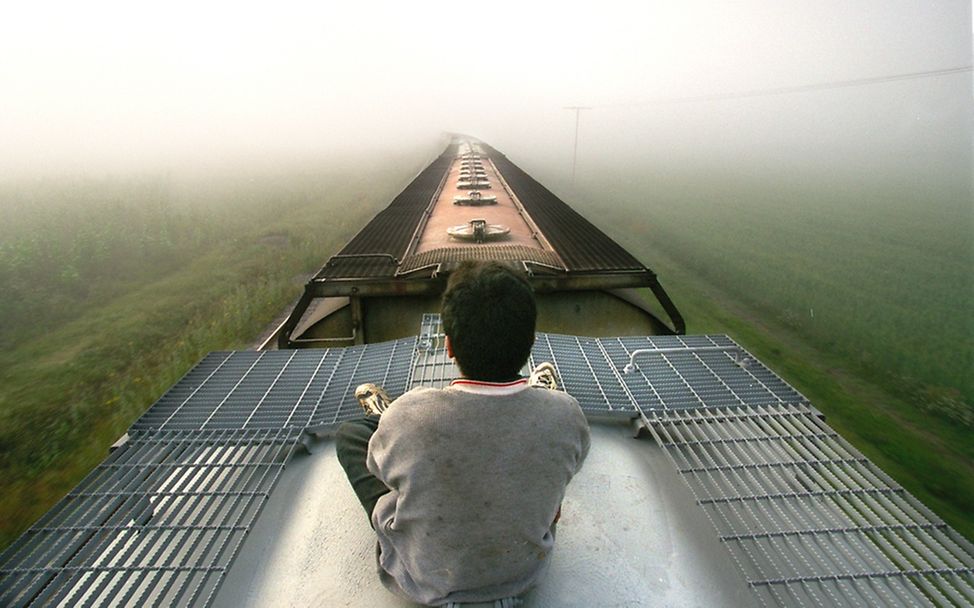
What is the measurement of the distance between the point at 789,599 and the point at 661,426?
112 centimetres

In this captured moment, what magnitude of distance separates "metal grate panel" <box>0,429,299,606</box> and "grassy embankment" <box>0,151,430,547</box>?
3218 millimetres

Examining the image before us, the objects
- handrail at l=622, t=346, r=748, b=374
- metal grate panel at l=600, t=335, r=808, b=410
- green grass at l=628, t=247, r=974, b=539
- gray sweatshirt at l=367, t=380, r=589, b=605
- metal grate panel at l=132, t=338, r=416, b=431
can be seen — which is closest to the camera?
gray sweatshirt at l=367, t=380, r=589, b=605

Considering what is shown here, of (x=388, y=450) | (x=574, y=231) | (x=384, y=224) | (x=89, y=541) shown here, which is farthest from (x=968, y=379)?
(x=89, y=541)

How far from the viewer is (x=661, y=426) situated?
295cm

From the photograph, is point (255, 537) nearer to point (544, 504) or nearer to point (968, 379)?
point (544, 504)

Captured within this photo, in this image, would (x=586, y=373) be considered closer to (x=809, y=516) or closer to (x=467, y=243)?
(x=809, y=516)

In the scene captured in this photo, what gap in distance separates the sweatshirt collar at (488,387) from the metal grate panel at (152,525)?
1222 mm

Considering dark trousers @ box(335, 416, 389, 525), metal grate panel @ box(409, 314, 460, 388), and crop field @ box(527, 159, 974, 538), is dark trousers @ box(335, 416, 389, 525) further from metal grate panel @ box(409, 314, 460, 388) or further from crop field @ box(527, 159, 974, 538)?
crop field @ box(527, 159, 974, 538)

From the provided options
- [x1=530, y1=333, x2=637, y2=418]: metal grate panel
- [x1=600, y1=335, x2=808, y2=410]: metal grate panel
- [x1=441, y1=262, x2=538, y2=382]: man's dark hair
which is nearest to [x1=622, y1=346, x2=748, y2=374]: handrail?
[x1=600, y1=335, x2=808, y2=410]: metal grate panel

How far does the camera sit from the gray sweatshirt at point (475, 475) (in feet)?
5.24

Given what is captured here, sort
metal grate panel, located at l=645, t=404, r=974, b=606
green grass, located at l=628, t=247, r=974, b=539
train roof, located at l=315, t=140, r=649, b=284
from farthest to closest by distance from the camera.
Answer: green grass, located at l=628, t=247, r=974, b=539, train roof, located at l=315, t=140, r=649, b=284, metal grate panel, located at l=645, t=404, r=974, b=606

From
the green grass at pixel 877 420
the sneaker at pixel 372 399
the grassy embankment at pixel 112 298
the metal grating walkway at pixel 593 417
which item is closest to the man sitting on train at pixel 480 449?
the sneaker at pixel 372 399

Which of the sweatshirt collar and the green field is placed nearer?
the sweatshirt collar

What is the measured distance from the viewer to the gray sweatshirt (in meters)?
1.60
